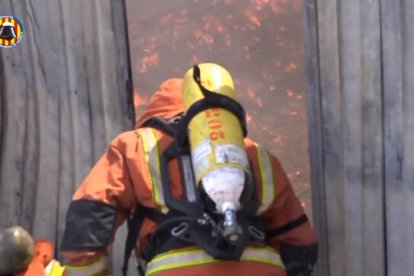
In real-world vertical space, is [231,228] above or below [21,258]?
above

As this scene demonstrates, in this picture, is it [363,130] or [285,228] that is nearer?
[285,228]

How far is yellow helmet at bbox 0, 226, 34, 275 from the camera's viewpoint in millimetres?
4496

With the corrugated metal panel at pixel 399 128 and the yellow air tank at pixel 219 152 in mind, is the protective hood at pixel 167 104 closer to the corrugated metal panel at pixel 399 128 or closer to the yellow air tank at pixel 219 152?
the yellow air tank at pixel 219 152

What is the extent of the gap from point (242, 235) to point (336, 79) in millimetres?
1425

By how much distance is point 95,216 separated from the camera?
3.75 m

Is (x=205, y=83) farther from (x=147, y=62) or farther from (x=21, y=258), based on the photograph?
(x=147, y=62)

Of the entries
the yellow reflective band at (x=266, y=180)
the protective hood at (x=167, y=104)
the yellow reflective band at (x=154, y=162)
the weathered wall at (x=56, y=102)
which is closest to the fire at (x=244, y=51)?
the weathered wall at (x=56, y=102)

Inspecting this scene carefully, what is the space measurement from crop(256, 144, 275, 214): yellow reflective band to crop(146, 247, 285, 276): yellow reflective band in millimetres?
175

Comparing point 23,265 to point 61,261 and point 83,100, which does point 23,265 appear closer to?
point 61,261

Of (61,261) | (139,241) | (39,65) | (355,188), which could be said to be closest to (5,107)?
(39,65)

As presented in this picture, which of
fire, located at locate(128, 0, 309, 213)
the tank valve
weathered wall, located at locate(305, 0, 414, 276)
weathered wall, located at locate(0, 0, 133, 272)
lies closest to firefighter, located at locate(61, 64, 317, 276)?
the tank valve

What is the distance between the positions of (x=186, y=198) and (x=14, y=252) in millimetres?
1086

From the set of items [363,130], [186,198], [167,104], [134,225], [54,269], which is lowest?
[54,269]

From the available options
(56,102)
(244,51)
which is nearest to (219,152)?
(56,102)
